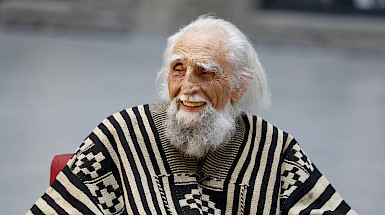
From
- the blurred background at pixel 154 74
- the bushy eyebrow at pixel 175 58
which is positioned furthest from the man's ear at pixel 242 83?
the blurred background at pixel 154 74

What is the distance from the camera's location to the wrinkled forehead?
238 centimetres

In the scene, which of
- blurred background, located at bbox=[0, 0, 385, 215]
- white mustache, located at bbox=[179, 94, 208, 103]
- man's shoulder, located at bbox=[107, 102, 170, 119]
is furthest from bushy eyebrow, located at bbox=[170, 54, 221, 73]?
blurred background, located at bbox=[0, 0, 385, 215]

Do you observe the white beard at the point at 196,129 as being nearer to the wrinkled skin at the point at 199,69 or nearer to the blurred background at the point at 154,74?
the wrinkled skin at the point at 199,69

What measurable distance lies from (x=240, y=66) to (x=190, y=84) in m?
0.27

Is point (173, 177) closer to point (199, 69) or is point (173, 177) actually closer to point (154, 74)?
point (199, 69)

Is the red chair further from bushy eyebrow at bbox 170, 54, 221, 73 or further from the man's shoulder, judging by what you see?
bushy eyebrow at bbox 170, 54, 221, 73

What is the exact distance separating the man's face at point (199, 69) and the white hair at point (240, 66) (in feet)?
0.13

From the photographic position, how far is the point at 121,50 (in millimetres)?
10438

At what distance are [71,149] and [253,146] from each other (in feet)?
8.34

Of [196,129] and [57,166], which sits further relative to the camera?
[57,166]

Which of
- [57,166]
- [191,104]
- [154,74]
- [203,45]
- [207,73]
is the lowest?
[57,166]

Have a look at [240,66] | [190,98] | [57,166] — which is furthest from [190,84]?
[57,166]

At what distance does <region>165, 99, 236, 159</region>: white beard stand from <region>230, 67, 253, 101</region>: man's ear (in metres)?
0.13

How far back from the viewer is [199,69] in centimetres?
239
